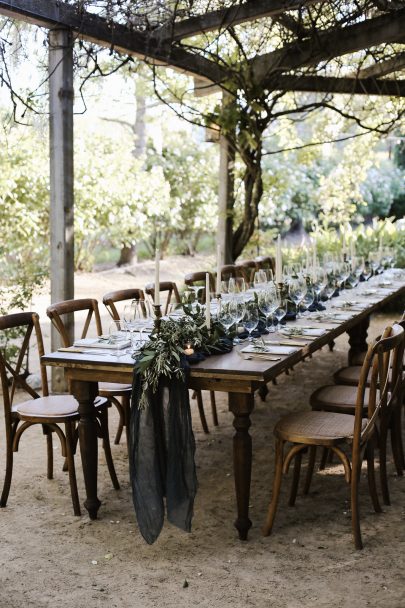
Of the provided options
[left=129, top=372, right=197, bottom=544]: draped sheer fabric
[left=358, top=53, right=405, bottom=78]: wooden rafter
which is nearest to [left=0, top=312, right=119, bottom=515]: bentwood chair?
[left=129, top=372, right=197, bottom=544]: draped sheer fabric

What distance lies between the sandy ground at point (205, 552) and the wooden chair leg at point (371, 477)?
6 centimetres

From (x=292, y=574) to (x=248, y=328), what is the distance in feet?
4.35

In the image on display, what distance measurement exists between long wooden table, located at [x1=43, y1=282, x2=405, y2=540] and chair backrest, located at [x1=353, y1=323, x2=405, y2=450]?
385 mm

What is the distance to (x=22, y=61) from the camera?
556 centimetres

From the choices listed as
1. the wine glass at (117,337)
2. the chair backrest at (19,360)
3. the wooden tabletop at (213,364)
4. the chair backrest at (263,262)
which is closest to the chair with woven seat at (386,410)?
the wooden tabletop at (213,364)

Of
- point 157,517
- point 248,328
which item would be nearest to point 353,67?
point 248,328

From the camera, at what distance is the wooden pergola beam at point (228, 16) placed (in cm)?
581

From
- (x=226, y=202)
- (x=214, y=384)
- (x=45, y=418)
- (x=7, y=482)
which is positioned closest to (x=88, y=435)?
(x=45, y=418)

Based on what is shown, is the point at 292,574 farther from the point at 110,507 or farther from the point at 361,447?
the point at 110,507

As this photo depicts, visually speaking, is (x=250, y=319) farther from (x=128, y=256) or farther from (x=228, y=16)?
(x=128, y=256)

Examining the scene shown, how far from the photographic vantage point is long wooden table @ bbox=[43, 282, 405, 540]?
3373 mm

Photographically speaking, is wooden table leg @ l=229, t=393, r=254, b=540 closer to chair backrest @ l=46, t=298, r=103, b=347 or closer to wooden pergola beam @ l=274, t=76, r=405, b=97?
chair backrest @ l=46, t=298, r=103, b=347

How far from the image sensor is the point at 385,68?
8023 millimetres

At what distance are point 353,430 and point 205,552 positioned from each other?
83 centimetres
